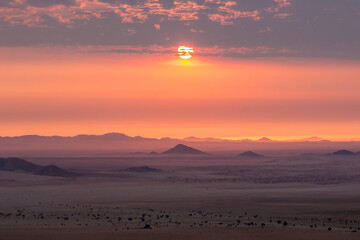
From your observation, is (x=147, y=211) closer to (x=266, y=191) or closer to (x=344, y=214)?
(x=344, y=214)

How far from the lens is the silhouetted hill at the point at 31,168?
13388 cm

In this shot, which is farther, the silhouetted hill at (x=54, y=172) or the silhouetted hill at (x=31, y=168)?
the silhouetted hill at (x=31, y=168)

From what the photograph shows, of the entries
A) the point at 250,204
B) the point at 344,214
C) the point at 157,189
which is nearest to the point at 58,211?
the point at 250,204

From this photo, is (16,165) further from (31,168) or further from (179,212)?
(179,212)

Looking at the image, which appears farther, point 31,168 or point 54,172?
point 31,168

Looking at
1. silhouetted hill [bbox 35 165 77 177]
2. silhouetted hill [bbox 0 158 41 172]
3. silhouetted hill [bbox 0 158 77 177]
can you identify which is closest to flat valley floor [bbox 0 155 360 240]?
silhouetted hill [bbox 35 165 77 177]

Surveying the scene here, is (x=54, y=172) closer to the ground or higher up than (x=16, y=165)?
closer to the ground

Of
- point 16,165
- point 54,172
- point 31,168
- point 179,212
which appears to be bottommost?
point 179,212

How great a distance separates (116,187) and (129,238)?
60.1m

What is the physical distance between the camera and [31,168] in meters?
151

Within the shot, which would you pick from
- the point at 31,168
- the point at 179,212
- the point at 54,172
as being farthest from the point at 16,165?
the point at 179,212

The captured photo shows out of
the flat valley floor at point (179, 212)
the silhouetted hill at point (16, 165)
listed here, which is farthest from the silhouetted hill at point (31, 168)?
the flat valley floor at point (179, 212)

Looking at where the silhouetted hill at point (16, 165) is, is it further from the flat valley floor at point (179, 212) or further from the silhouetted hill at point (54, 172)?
the flat valley floor at point (179, 212)

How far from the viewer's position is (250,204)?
7056cm
